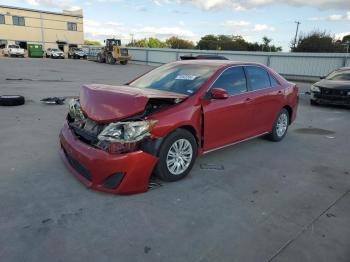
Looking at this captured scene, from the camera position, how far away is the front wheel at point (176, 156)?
3777 millimetres

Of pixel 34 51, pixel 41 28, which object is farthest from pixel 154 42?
pixel 34 51

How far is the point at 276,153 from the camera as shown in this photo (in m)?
5.46

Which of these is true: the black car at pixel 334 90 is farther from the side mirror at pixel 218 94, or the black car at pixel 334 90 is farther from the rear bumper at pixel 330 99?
the side mirror at pixel 218 94

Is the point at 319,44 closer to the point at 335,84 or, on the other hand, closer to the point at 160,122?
the point at 335,84

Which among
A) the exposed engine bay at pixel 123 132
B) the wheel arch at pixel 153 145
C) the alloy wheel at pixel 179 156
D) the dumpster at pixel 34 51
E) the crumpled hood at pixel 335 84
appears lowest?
the alloy wheel at pixel 179 156

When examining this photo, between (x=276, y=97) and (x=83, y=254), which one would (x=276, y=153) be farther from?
(x=83, y=254)

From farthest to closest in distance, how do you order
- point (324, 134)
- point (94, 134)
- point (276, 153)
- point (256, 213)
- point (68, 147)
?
point (324, 134), point (276, 153), point (68, 147), point (94, 134), point (256, 213)

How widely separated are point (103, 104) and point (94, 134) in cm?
38

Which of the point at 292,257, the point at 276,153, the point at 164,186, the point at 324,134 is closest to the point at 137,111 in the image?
the point at 164,186

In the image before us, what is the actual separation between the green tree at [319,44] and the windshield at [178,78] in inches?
1789

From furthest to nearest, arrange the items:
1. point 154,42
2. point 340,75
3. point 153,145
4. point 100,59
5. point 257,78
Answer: point 154,42 < point 100,59 < point 340,75 < point 257,78 < point 153,145

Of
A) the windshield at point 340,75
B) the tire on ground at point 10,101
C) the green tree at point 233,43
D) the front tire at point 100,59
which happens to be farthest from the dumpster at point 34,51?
the windshield at point 340,75

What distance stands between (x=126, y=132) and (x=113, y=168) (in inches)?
16.8

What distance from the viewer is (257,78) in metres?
5.45
